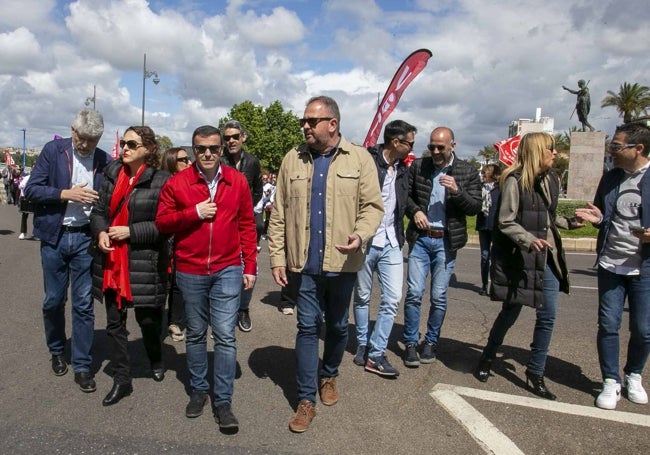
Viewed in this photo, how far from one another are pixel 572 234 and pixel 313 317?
1492 cm

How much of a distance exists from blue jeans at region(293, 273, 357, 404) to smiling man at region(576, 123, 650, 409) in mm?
1858

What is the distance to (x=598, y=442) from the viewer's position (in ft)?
10.8

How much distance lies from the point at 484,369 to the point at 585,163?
1917 cm

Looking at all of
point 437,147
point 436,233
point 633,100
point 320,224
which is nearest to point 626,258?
point 436,233

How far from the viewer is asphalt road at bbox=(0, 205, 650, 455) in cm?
321

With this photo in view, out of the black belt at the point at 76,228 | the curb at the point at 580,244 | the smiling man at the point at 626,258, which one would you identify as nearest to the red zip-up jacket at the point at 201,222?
the black belt at the point at 76,228

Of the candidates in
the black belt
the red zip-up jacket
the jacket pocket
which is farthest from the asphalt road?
the jacket pocket

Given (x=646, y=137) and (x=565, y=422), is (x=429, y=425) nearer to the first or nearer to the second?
(x=565, y=422)

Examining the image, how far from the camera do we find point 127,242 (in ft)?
12.4

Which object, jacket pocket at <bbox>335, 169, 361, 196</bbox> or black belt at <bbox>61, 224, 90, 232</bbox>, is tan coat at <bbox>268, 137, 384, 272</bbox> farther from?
black belt at <bbox>61, 224, 90, 232</bbox>

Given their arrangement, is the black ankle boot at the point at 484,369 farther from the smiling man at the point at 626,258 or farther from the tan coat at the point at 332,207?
the tan coat at the point at 332,207

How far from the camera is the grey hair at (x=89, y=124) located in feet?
12.8

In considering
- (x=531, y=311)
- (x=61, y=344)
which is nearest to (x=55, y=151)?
(x=61, y=344)

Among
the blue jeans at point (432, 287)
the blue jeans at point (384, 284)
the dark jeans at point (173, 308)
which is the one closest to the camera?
the blue jeans at point (384, 284)
